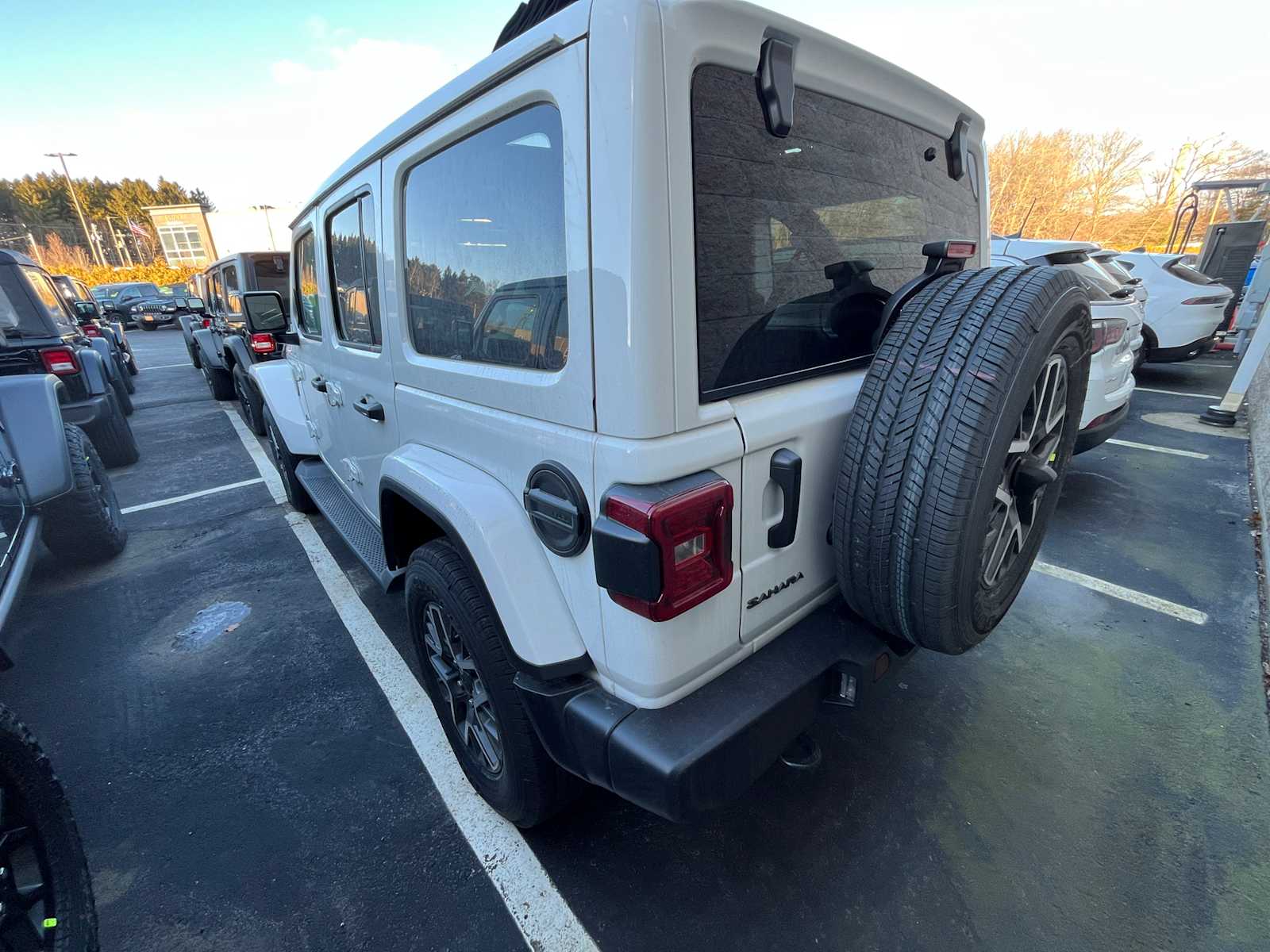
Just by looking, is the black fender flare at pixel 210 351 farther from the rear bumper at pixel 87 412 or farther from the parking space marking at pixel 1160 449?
the parking space marking at pixel 1160 449

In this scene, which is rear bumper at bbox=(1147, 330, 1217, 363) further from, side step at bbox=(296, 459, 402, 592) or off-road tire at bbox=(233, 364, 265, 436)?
off-road tire at bbox=(233, 364, 265, 436)

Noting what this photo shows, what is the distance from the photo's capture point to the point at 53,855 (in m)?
1.44

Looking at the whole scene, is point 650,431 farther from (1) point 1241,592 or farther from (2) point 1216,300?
(2) point 1216,300

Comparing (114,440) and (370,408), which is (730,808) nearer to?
(370,408)

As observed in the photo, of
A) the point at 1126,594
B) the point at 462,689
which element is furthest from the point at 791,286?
the point at 1126,594

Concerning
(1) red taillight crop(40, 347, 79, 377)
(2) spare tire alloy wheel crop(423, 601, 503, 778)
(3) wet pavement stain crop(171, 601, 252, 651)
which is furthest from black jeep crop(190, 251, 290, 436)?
(2) spare tire alloy wheel crop(423, 601, 503, 778)

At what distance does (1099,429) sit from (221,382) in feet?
36.2

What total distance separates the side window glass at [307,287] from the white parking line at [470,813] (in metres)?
1.63

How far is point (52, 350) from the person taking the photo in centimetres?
471

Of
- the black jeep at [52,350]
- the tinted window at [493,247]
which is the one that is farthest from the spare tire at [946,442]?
the black jeep at [52,350]

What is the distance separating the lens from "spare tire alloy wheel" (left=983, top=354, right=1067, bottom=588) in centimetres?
160

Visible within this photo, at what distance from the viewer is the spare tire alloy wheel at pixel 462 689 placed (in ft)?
6.31

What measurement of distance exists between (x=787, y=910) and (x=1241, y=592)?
3.40 metres

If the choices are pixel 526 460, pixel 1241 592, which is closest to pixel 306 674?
pixel 526 460
